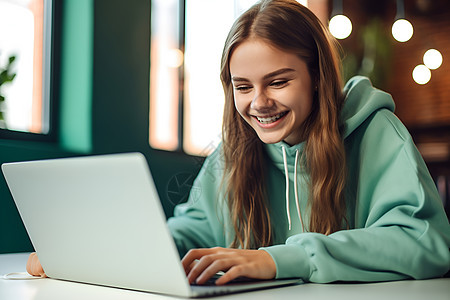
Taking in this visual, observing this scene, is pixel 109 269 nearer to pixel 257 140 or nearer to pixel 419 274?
pixel 419 274

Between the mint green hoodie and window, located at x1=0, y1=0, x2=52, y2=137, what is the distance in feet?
3.25

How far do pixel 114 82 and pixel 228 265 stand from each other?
1704 mm

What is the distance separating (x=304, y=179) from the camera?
123cm

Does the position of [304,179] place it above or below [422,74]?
below

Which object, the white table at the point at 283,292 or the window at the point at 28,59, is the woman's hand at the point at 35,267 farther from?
the window at the point at 28,59

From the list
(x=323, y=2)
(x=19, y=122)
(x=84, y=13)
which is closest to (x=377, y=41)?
(x=323, y=2)

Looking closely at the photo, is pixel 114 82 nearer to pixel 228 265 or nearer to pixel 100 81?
pixel 100 81

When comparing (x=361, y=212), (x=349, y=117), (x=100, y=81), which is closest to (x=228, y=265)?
(x=361, y=212)

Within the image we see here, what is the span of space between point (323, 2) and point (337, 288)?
4629 mm

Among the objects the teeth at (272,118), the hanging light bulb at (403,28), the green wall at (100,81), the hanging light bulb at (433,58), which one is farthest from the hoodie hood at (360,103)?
the hanging light bulb at (433,58)

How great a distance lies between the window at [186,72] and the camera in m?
2.89

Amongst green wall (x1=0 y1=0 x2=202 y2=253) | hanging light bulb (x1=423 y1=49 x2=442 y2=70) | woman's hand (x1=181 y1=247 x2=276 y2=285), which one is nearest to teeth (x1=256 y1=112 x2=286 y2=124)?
woman's hand (x1=181 y1=247 x2=276 y2=285)

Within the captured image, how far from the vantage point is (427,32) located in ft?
17.3

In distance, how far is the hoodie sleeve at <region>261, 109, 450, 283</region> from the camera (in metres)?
0.82
